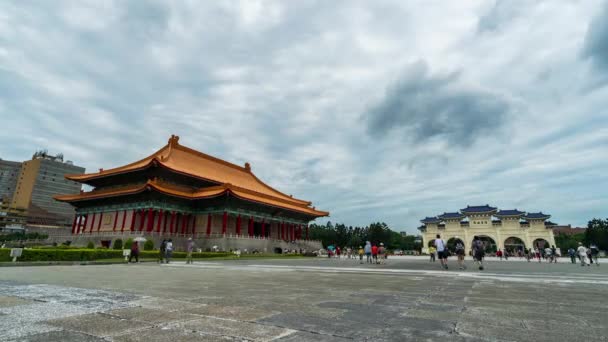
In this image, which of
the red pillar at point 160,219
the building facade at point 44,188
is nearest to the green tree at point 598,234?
the red pillar at point 160,219

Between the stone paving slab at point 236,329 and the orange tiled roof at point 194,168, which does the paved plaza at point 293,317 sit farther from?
the orange tiled roof at point 194,168

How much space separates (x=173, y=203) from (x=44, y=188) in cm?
9132

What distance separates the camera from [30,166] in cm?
10144

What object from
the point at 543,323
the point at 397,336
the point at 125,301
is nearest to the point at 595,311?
the point at 543,323

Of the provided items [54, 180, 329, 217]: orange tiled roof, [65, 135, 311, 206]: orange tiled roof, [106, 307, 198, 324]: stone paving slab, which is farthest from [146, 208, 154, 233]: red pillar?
[106, 307, 198, 324]: stone paving slab

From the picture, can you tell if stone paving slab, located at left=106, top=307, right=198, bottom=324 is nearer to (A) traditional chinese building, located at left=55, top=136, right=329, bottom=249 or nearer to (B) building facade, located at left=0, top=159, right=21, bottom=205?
(A) traditional chinese building, located at left=55, top=136, right=329, bottom=249

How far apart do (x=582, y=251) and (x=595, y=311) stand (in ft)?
75.5

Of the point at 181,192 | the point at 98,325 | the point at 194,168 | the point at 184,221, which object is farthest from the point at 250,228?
the point at 98,325

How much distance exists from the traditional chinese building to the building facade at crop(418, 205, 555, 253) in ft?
96.0

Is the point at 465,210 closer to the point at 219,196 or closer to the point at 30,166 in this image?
the point at 219,196

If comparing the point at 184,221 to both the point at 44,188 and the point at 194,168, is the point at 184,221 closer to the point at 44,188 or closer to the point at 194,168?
the point at 194,168

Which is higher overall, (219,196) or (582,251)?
(219,196)

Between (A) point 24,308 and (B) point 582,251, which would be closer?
(A) point 24,308

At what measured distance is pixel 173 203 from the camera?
124ft
